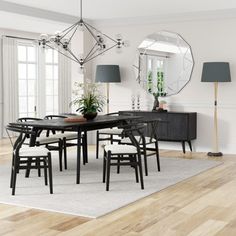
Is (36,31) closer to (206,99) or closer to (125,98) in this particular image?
(125,98)

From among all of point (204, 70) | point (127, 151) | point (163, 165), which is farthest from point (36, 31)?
point (127, 151)

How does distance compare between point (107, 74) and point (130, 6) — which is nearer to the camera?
point (130, 6)

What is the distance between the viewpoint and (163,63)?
9.00 metres

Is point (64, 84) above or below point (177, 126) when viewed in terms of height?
above

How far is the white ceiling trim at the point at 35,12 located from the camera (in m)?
7.58

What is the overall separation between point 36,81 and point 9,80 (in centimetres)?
101

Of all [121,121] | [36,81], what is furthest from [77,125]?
[36,81]

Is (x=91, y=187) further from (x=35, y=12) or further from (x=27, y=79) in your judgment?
(x=27, y=79)

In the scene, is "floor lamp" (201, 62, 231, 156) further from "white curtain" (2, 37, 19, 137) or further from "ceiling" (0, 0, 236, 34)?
"white curtain" (2, 37, 19, 137)

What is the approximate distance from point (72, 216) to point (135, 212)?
61cm

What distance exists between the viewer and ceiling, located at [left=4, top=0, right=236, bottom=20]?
24.9ft

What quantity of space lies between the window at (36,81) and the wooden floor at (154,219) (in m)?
6.57

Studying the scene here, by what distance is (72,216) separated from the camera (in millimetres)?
4480

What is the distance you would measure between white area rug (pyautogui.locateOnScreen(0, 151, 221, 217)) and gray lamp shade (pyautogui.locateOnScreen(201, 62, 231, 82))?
1.44 metres
